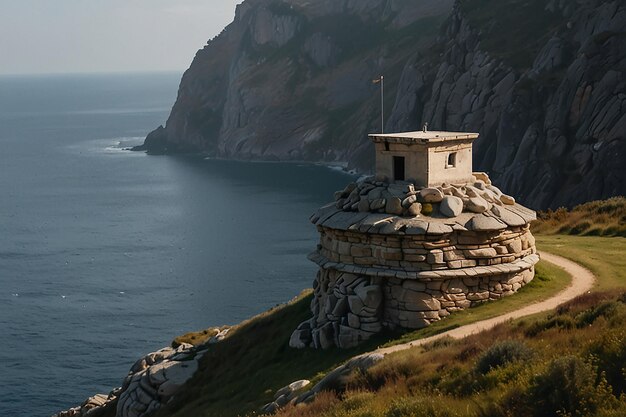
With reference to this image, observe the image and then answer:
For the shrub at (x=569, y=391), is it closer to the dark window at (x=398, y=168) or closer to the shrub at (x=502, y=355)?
the shrub at (x=502, y=355)

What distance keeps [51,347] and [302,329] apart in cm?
4557

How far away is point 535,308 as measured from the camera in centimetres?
2408

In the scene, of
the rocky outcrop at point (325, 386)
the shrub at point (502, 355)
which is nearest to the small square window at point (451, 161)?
the rocky outcrop at point (325, 386)

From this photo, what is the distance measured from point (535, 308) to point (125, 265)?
78.0 metres

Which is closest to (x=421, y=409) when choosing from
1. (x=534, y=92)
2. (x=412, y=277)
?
(x=412, y=277)

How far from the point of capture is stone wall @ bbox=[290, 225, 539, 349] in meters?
24.8

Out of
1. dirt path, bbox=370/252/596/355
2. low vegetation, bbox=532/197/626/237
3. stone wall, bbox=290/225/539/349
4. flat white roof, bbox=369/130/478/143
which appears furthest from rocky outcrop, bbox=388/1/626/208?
stone wall, bbox=290/225/539/349

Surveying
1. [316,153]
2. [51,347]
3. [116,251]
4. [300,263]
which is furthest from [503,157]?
[316,153]

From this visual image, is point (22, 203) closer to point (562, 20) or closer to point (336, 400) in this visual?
point (562, 20)

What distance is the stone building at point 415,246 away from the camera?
24781 mm

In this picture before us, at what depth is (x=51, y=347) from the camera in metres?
68.0

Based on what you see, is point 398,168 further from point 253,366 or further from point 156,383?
point 156,383

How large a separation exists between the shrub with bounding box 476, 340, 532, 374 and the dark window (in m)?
10.7

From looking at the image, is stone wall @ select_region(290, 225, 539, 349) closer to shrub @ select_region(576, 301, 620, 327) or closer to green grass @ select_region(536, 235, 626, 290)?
green grass @ select_region(536, 235, 626, 290)
